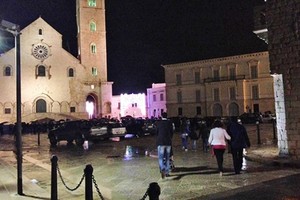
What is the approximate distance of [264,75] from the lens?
58344 millimetres

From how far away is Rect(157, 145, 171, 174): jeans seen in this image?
10195 mm

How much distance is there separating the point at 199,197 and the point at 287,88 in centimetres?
693

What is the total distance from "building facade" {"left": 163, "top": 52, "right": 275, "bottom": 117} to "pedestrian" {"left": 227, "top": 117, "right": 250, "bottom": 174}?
49.0 m

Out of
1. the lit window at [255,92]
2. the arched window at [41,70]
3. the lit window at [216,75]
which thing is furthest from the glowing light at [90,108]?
the lit window at [255,92]

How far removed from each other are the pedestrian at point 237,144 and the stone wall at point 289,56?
314cm

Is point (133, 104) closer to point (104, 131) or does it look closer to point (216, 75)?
point (216, 75)

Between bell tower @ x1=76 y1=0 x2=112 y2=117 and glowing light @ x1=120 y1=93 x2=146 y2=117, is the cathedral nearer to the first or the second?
bell tower @ x1=76 y1=0 x2=112 y2=117

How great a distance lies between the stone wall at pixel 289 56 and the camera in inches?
514

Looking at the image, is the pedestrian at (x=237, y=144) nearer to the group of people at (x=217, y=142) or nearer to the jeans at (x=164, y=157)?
the group of people at (x=217, y=142)

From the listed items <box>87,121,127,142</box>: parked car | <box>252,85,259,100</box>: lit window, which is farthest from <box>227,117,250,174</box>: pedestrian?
<box>252,85,259,100</box>: lit window

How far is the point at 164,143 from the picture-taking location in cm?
1015

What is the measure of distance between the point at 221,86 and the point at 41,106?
28.7 m

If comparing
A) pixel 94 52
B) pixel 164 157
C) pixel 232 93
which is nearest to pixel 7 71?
pixel 94 52

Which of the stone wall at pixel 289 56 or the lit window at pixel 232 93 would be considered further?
the lit window at pixel 232 93
